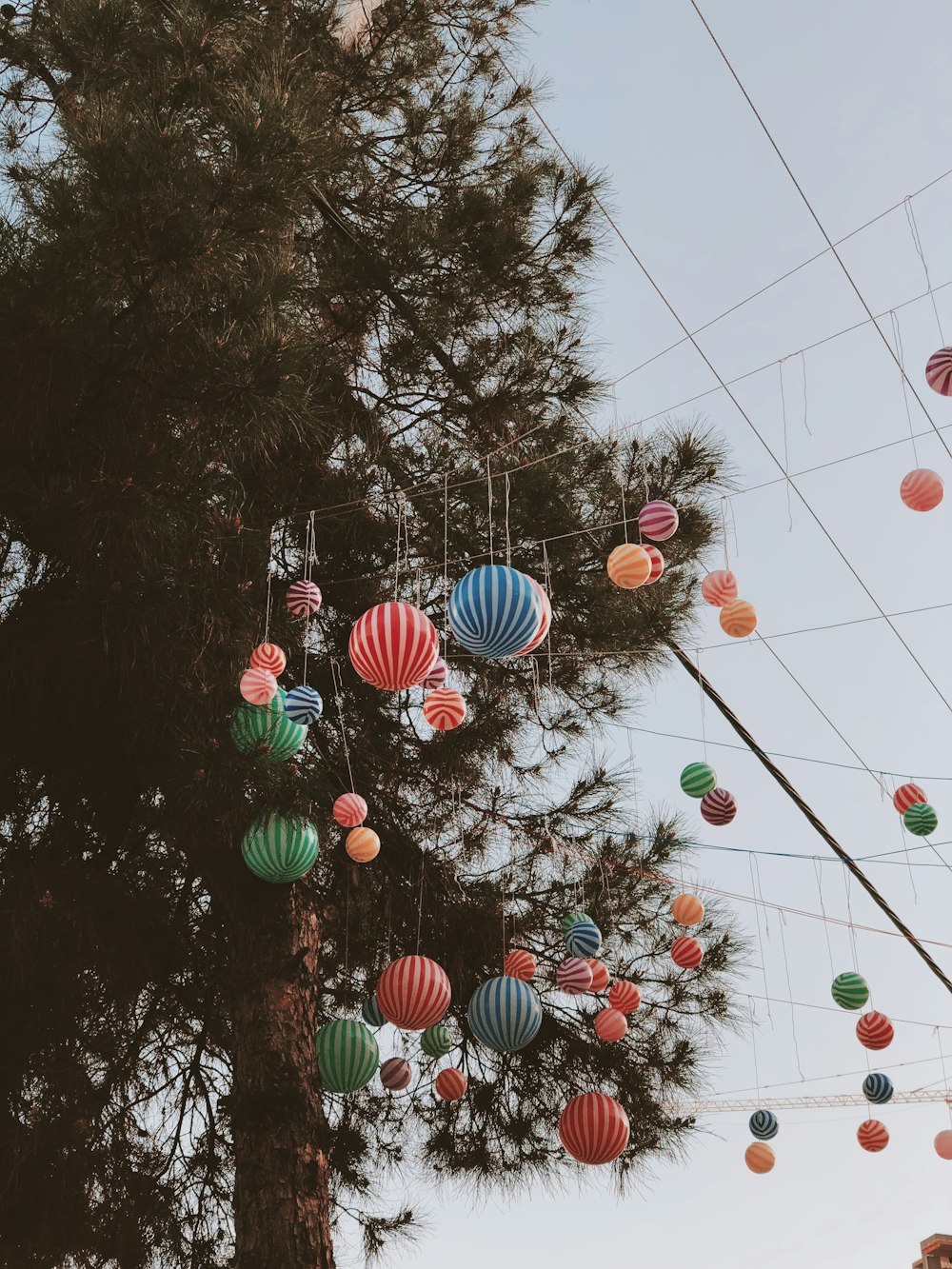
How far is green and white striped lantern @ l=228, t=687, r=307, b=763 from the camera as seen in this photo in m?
4.63

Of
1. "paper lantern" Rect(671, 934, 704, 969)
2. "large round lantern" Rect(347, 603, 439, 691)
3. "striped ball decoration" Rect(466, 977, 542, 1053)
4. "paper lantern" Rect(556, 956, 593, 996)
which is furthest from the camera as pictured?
"paper lantern" Rect(671, 934, 704, 969)

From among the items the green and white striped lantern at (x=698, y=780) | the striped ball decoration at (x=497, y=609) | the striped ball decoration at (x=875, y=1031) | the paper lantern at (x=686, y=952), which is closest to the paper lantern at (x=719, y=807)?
the green and white striped lantern at (x=698, y=780)

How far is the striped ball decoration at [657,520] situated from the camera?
513cm

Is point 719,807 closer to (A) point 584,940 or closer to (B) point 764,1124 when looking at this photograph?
(A) point 584,940

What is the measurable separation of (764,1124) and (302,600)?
480 cm

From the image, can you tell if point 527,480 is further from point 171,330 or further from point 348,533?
point 171,330

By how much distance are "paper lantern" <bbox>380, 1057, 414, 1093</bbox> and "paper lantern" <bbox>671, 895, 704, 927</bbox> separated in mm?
1571

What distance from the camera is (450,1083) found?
6.06m

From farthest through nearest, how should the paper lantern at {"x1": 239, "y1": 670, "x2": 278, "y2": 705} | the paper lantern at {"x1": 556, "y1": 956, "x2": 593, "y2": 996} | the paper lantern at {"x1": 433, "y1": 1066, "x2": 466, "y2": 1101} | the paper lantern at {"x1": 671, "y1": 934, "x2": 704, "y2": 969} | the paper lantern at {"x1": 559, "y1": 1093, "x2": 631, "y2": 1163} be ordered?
the paper lantern at {"x1": 671, "y1": 934, "x2": 704, "y2": 969} → the paper lantern at {"x1": 433, "y1": 1066, "x2": 466, "y2": 1101} → the paper lantern at {"x1": 556, "y1": 956, "x2": 593, "y2": 996} → the paper lantern at {"x1": 559, "y1": 1093, "x2": 631, "y2": 1163} → the paper lantern at {"x1": 239, "y1": 670, "x2": 278, "y2": 705}

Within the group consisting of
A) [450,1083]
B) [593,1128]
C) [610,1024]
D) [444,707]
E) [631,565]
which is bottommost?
[593,1128]

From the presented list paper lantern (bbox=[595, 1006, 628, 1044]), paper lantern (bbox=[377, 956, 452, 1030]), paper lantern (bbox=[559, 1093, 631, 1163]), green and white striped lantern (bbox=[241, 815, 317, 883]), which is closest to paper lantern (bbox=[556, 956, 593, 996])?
paper lantern (bbox=[595, 1006, 628, 1044])

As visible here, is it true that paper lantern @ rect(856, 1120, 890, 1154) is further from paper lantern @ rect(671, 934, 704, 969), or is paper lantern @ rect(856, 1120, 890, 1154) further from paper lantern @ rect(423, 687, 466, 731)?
paper lantern @ rect(423, 687, 466, 731)

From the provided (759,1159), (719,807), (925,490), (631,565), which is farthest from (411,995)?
(759,1159)

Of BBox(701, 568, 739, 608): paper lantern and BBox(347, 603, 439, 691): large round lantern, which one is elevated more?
BBox(701, 568, 739, 608): paper lantern
